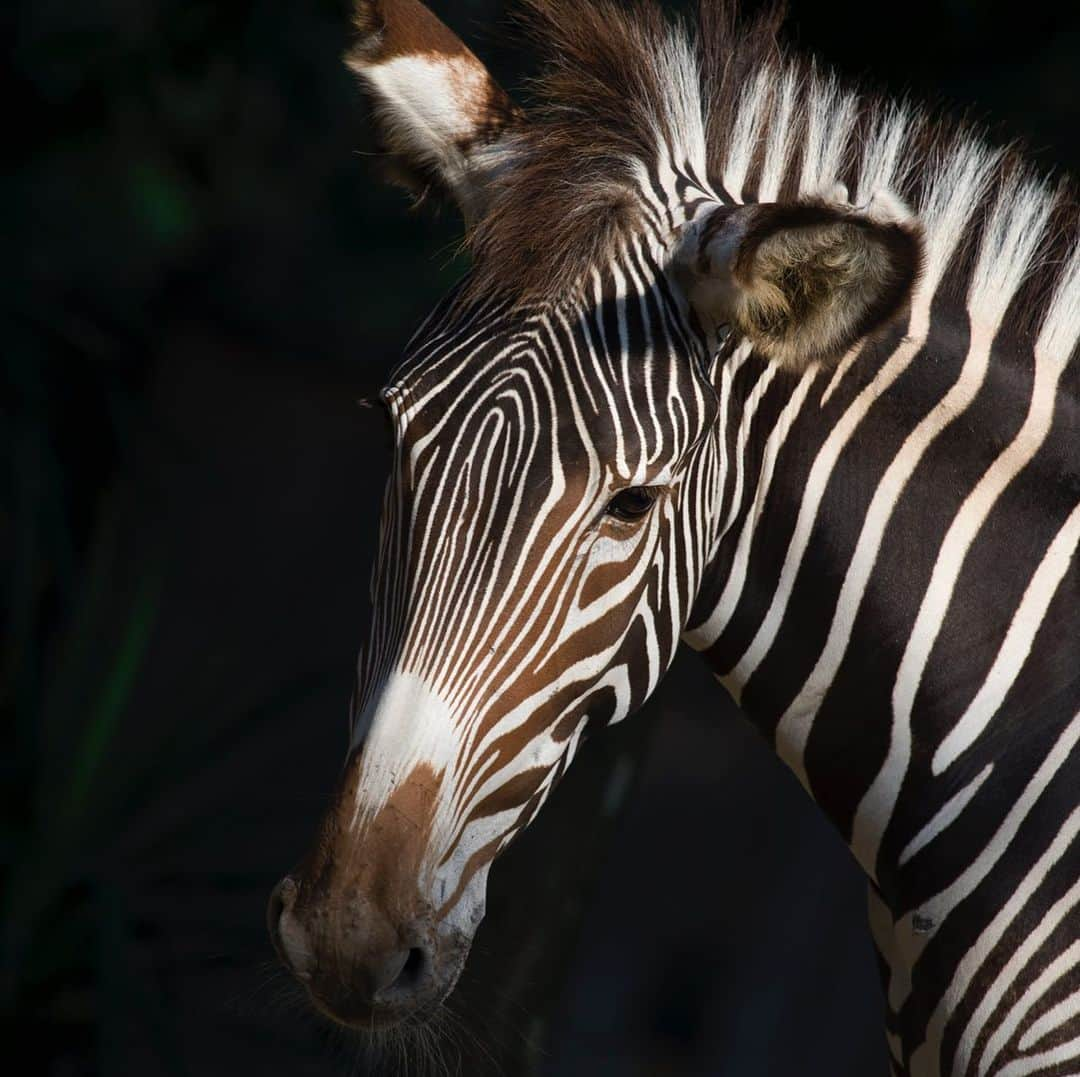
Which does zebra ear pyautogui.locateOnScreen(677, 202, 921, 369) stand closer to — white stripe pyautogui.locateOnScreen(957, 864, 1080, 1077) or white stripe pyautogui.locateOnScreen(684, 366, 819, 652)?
white stripe pyautogui.locateOnScreen(684, 366, 819, 652)

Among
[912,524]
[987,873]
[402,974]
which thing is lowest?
[402,974]

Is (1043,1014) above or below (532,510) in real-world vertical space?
below

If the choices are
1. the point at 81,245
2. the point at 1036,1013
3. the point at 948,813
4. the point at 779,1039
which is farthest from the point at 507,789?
the point at 81,245

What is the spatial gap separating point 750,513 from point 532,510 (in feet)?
1.82

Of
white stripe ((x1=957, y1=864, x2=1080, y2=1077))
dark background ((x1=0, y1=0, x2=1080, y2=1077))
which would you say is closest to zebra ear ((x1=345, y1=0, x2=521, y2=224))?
dark background ((x1=0, y1=0, x2=1080, y2=1077))

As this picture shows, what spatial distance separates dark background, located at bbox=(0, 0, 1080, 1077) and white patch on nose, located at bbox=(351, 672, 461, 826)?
60 cm

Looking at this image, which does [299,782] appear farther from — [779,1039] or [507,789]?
[507,789]

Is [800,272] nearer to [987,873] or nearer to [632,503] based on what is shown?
[632,503]

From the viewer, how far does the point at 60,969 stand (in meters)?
6.00

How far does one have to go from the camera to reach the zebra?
237cm

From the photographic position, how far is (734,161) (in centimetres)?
281

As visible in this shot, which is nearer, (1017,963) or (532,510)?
(532,510)

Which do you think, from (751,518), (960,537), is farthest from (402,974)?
(960,537)

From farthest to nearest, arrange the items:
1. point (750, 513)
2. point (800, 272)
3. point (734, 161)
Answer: point (734, 161), point (750, 513), point (800, 272)
